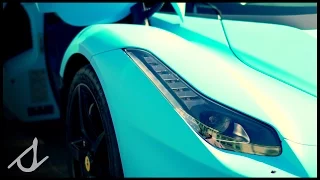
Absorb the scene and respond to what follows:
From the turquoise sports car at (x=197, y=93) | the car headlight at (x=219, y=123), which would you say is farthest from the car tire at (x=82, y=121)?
the car headlight at (x=219, y=123)

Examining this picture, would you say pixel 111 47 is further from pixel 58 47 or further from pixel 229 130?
pixel 58 47

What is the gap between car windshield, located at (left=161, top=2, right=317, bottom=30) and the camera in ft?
7.17

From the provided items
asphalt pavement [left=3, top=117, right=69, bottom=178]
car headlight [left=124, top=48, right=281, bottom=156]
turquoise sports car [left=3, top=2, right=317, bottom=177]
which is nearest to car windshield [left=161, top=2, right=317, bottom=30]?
turquoise sports car [left=3, top=2, right=317, bottom=177]

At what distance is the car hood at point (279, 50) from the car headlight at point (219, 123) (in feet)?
0.91

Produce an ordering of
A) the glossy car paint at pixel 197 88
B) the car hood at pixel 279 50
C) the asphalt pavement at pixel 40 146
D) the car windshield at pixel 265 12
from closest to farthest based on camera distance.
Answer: the glossy car paint at pixel 197 88, the car hood at pixel 279 50, the car windshield at pixel 265 12, the asphalt pavement at pixel 40 146

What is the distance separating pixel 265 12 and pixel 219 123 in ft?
3.06

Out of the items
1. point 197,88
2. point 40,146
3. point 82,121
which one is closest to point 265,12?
point 197,88

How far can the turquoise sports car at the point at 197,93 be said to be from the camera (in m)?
1.59

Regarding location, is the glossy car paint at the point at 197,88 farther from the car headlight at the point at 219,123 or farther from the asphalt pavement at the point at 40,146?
the asphalt pavement at the point at 40,146

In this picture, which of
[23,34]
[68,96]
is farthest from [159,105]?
[23,34]

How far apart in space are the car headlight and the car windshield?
691mm

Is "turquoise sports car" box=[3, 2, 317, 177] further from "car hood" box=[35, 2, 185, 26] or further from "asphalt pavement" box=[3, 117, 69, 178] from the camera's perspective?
"asphalt pavement" box=[3, 117, 69, 178]

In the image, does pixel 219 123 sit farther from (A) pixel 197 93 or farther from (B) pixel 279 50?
(B) pixel 279 50

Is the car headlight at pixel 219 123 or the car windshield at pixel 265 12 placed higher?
the car windshield at pixel 265 12
